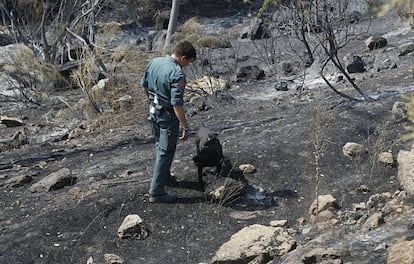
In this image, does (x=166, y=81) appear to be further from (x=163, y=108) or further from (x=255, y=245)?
(x=255, y=245)

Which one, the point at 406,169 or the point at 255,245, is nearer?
the point at 255,245

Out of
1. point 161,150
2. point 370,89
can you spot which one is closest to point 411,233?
point 161,150

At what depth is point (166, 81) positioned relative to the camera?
5.11 m

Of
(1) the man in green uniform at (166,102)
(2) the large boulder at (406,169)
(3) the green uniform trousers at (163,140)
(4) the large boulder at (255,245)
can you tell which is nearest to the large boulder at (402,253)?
(4) the large boulder at (255,245)

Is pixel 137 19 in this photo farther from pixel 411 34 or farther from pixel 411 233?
pixel 411 233

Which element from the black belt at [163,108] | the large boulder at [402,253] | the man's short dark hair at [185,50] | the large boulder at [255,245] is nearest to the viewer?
the large boulder at [402,253]

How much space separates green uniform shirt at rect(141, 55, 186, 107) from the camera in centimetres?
502

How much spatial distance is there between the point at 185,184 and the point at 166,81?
3.70 feet

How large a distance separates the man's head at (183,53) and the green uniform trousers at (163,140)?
0.42 metres

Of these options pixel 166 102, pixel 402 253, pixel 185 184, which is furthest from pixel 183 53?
pixel 402 253

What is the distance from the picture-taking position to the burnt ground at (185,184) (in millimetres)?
4961

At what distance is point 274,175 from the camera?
5918mm

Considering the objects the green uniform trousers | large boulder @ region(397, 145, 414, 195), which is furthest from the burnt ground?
the green uniform trousers

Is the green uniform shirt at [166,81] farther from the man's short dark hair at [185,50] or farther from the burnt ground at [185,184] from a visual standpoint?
the burnt ground at [185,184]
